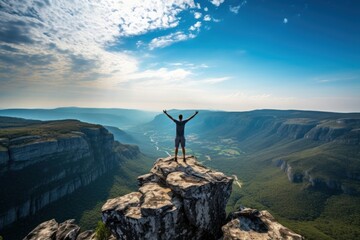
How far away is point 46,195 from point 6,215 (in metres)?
26.9

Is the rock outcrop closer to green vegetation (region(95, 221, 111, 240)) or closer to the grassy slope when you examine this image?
green vegetation (region(95, 221, 111, 240))

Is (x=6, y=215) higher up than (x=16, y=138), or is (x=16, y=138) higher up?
(x=16, y=138)

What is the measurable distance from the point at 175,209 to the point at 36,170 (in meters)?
159

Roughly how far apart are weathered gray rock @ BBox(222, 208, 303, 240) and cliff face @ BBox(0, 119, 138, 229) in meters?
138

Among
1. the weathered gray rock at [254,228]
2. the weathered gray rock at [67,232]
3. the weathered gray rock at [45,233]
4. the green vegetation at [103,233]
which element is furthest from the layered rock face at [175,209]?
the weathered gray rock at [45,233]

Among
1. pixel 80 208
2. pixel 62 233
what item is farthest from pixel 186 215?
pixel 80 208

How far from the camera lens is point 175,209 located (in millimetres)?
23562

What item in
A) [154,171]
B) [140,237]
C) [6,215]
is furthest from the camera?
[6,215]

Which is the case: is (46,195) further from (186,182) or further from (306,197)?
(306,197)

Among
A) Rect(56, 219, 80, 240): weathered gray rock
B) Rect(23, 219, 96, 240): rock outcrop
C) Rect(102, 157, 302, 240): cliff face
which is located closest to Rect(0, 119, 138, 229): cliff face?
Rect(23, 219, 96, 240): rock outcrop

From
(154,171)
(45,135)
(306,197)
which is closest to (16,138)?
(45,135)

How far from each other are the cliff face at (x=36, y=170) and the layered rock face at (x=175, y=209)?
12878 centimetres

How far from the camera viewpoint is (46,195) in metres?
137

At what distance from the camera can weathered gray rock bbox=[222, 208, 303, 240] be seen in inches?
900
